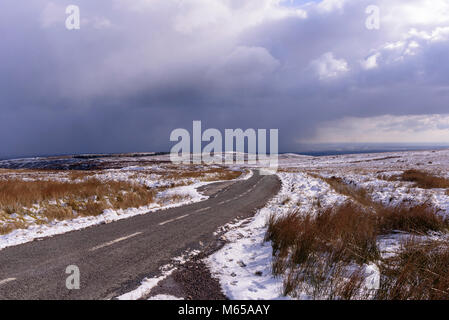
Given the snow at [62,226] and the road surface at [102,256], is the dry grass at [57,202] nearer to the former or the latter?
the snow at [62,226]

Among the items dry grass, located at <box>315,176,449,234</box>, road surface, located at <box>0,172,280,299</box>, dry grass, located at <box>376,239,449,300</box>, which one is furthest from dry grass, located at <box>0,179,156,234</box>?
dry grass, located at <box>315,176,449,234</box>

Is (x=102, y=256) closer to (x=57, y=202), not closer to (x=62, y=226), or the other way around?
(x=62, y=226)

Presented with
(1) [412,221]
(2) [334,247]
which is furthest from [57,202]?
(1) [412,221]

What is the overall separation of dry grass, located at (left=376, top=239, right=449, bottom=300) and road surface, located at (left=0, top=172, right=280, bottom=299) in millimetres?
4263

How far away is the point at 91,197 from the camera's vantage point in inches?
492

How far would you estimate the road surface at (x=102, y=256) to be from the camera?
3842mm

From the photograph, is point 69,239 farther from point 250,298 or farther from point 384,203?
point 384,203

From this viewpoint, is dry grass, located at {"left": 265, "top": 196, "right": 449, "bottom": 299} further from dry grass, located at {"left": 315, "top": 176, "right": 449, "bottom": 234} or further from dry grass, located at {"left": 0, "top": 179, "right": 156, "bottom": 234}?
dry grass, located at {"left": 0, "top": 179, "right": 156, "bottom": 234}

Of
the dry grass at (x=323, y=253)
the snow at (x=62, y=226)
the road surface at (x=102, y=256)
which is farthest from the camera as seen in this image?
the snow at (x=62, y=226)

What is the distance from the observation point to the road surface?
12.6 feet

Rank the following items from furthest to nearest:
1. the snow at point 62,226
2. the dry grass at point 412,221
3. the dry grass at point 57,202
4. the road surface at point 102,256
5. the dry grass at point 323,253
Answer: the dry grass at point 57,202 < the dry grass at point 412,221 < the snow at point 62,226 < the road surface at point 102,256 < the dry grass at point 323,253

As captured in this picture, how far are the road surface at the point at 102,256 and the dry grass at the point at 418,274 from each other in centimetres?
426

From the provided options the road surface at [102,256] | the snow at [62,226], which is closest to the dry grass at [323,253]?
the road surface at [102,256]
